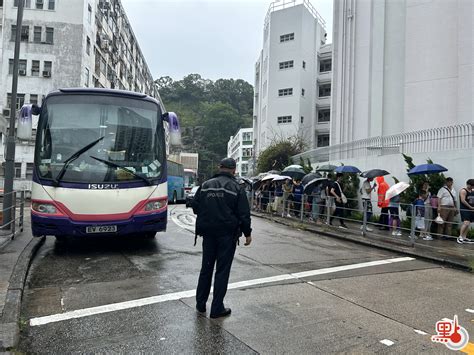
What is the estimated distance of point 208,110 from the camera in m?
101

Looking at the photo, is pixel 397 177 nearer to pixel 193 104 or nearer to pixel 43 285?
pixel 43 285

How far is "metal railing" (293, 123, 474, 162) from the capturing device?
1255cm

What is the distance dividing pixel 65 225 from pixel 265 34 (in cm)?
4491

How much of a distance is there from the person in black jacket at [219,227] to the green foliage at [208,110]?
85.9 m

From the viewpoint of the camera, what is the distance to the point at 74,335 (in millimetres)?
4078

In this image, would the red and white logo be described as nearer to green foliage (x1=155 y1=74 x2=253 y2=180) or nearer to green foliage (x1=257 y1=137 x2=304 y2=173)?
green foliage (x1=257 y1=137 x2=304 y2=173)

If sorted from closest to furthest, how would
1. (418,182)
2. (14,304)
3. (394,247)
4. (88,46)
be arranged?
(14,304), (394,247), (418,182), (88,46)

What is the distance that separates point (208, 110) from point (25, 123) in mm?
93748

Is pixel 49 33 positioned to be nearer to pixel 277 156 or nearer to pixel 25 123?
pixel 277 156

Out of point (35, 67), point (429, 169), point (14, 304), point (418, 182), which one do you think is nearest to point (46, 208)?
point (14, 304)

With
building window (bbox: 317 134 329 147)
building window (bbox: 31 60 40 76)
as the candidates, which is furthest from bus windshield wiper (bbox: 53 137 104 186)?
building window (bbox: 317 134 329 147)

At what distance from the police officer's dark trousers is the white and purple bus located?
359 centimetres

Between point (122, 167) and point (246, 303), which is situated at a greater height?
point (122, 167)

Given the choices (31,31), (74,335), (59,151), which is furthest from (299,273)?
(31,31)
